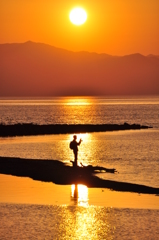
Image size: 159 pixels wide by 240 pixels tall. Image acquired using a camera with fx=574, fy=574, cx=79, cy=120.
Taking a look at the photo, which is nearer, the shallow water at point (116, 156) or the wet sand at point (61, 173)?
the wet sand at point (61, 173)

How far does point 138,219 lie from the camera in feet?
68.1

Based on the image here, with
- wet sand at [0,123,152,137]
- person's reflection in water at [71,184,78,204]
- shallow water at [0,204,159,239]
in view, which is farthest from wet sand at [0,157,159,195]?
wet sand at [0,123,152,137]

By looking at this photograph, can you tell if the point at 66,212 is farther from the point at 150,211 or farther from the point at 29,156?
the point at 29,156

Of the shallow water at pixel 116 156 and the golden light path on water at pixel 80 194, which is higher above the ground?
the shallow water at pixel 116 156

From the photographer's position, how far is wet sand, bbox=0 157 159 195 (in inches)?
1123

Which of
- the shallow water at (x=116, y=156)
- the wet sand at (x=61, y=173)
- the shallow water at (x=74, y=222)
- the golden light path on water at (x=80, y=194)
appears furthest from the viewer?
the shallow water at (x=116, y=156)

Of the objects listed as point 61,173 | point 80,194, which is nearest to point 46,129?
point 61,173

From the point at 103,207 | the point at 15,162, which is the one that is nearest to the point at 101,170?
the point at 15,162

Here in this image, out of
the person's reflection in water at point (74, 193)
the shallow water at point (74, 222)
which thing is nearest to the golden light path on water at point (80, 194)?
the person's reflection in water at point (74, 193)

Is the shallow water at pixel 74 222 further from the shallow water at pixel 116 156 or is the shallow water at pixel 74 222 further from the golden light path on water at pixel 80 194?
the shallow water at pixel 116 156

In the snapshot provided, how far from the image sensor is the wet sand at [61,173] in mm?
28525

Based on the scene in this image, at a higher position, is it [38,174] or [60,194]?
[38,174]

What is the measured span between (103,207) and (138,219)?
2579mm

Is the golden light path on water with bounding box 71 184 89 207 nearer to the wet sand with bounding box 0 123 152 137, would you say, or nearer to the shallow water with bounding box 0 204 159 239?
the shallow water with bounding box 0 204 159 239
